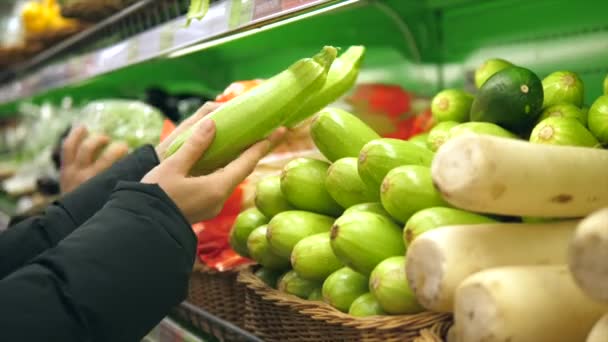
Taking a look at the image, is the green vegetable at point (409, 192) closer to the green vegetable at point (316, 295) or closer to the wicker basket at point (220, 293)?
the green vegetable at point (316, 295)

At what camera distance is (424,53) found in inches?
69.8

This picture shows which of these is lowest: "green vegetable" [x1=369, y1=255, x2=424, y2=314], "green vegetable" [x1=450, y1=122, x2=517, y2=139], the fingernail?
"green vegetable" [x1=369, y1=255, x2=424, y2=314]

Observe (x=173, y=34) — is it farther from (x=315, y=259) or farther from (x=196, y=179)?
(x=315, y=259)

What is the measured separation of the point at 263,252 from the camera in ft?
3.43

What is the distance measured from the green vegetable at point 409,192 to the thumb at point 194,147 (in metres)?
Result: 0.27

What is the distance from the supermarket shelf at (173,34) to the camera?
3.28ft

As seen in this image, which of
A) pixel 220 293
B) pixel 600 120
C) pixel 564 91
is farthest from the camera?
pixel 220 293

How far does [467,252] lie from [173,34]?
948 millimetres

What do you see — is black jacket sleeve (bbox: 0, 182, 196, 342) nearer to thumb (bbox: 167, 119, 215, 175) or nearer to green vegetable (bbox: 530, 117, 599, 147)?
thumb (bbox: 167, 119, 215, 175)

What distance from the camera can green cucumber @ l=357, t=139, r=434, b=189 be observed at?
85 centimetres

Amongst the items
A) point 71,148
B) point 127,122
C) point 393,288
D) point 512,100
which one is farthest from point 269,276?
point 127,122

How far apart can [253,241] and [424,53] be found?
37.0 inches

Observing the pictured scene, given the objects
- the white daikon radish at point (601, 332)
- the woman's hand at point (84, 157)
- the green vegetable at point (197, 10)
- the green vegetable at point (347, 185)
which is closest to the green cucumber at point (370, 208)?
the green vegetable at point (347, 185)

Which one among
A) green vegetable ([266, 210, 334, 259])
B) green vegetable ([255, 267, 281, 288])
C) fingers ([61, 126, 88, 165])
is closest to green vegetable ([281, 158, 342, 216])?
green vegetable ([266, 210, 334, 259])
